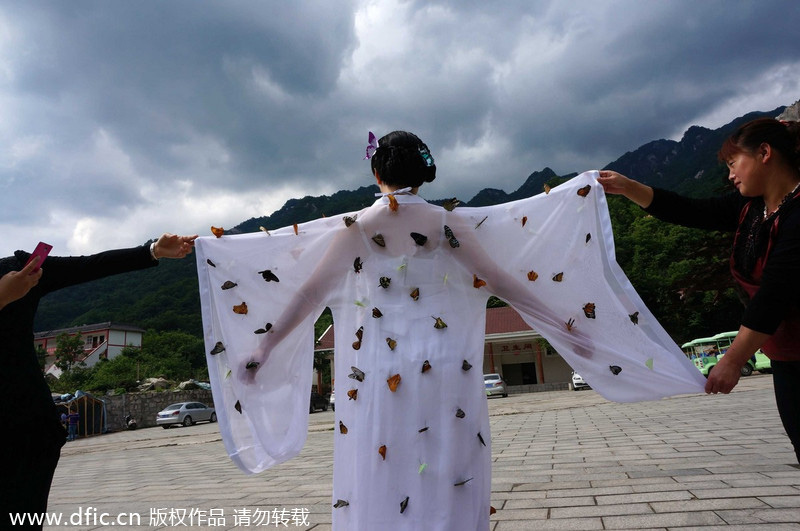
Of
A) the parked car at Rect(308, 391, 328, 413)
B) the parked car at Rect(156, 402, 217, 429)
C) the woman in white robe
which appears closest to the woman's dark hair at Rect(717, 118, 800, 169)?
the woman in white robe

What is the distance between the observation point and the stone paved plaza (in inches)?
105

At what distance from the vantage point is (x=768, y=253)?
145 cm

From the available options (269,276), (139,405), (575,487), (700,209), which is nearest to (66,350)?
(139,405)

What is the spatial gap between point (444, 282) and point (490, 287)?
24 centimetres

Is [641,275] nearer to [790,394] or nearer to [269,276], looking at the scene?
[790,394]

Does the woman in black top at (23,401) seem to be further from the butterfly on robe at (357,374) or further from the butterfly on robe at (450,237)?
the butterfly on robe at (450,237)

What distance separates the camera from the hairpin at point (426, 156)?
1877 mm

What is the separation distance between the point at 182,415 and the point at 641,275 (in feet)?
98.1

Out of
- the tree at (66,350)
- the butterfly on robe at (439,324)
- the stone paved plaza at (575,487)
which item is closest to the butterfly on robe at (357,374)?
the butterfly on robe at (439,324)

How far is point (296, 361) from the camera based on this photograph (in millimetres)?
2092

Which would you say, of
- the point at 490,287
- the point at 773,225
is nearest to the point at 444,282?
the point at 490,287

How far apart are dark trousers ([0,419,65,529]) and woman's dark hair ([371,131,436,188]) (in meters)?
1.37

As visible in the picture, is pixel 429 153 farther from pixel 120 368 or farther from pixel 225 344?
pixel 120 368

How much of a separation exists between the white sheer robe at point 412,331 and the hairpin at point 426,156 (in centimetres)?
19
